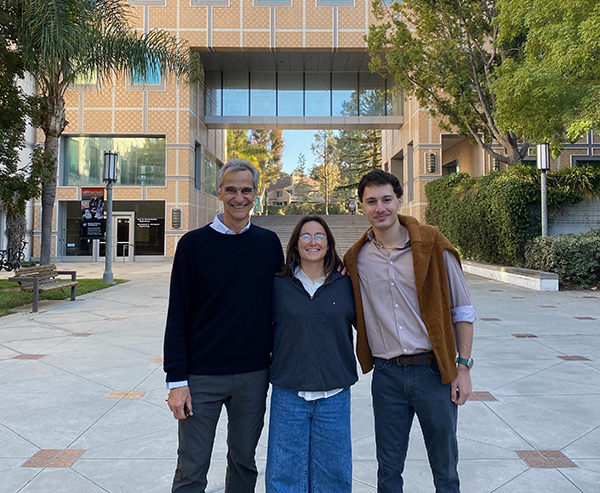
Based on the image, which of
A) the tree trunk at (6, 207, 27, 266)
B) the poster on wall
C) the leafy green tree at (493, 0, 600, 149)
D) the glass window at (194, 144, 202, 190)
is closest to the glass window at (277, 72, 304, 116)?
the glass window at (194, 144, 202, 190)

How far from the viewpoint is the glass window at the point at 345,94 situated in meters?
26.1

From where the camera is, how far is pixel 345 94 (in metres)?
26.3

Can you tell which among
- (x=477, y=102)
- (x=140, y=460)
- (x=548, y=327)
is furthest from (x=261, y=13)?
(x=140, y=460)

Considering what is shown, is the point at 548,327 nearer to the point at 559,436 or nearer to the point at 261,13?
the point at 559,436

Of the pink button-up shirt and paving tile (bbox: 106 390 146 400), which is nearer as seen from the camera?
the pink button-up shirt

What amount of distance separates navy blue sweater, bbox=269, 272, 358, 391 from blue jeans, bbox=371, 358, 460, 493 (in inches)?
8.4

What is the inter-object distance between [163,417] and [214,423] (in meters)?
1.79

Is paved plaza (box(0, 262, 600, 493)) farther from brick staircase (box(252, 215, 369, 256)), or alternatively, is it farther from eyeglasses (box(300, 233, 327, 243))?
brick staircase (box(252, 215, 369, 256))

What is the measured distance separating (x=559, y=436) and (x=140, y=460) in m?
2.96

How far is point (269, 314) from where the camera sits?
2.19 m

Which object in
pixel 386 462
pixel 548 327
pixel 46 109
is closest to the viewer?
pixel 386 462

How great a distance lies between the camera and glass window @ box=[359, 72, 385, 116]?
26391 millimetres

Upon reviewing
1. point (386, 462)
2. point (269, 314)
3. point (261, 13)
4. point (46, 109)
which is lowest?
point (386, 462)

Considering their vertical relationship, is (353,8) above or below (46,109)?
above
